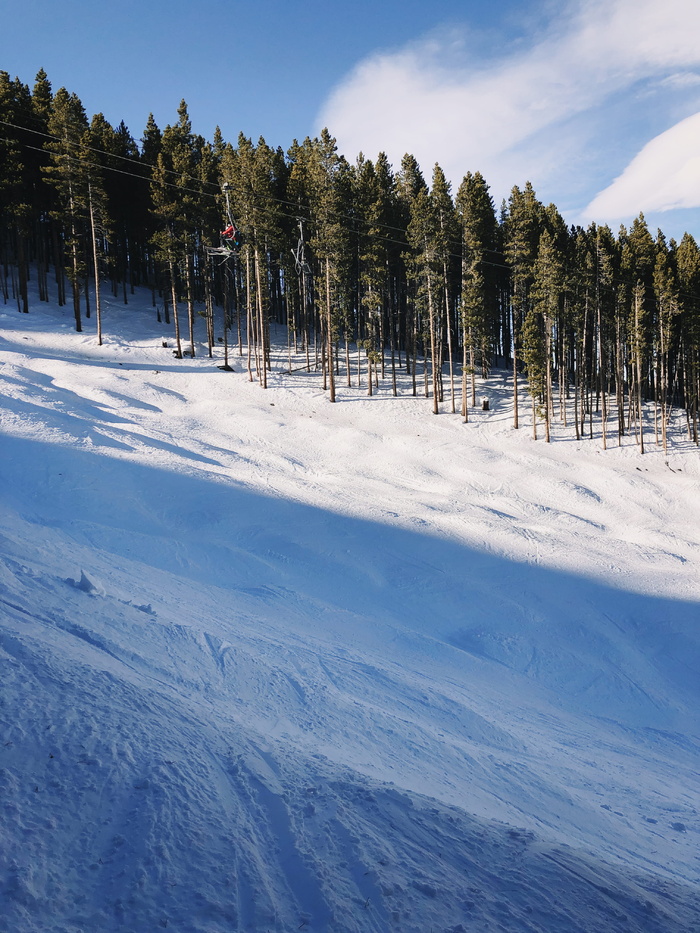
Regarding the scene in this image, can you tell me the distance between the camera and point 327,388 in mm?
33562

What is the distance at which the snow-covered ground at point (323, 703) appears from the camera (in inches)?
98.4

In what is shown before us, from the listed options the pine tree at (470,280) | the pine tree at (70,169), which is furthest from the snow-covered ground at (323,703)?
the pine tree at (70,169)

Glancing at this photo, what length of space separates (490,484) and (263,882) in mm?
20285

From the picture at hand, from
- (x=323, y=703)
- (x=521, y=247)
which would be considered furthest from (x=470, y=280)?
(x=323, y=703)

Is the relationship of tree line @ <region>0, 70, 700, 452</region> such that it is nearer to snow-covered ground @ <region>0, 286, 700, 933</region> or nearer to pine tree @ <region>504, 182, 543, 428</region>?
pine tree @ <region>504, 182, 543, 428</region>

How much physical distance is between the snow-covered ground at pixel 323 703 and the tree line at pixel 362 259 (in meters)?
18.5

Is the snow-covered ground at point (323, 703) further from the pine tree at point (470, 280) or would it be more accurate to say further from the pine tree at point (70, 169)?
the pine tree at point (70, 169)

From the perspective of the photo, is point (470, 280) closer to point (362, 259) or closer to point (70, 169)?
point (362, 259)

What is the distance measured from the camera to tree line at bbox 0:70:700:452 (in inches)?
1308

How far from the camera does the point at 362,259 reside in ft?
113

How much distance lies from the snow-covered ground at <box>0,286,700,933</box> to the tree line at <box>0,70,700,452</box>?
18.5 metres

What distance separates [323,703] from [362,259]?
111 feet

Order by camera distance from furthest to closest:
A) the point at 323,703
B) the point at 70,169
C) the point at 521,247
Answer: the point at 521,247
the point at 70,169
the point at 323,703

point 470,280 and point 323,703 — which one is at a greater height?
point 470,280
